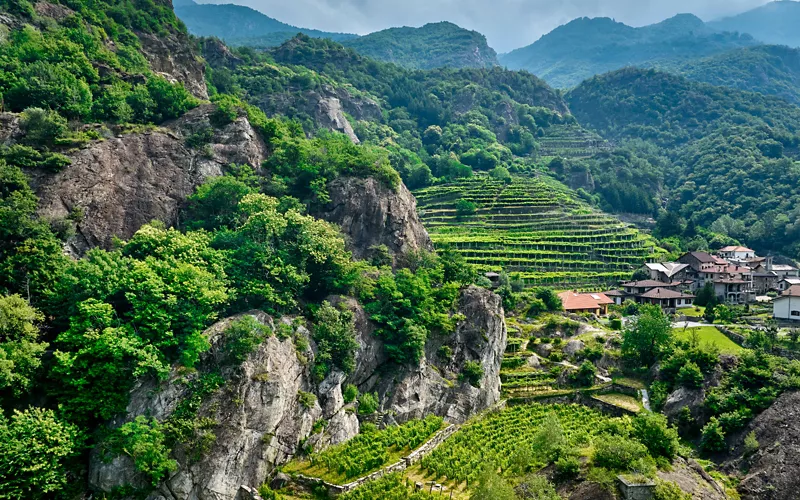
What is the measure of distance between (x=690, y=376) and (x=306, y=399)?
28827mm

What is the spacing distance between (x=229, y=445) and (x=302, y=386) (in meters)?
6.35

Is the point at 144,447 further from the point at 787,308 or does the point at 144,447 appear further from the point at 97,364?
the point at 787,308


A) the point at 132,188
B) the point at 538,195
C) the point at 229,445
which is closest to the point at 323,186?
the point at 132,188

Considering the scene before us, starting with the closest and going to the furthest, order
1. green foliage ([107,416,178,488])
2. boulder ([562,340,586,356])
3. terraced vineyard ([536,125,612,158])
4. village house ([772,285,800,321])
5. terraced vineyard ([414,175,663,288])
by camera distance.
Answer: green foliage ([107,416,178,488])
boulder ([562,340,586,356])
village house ([772,285,800,321])
terraced vineyard ([414,175,663,288])
terraced vineyard ([536,125,612,158])

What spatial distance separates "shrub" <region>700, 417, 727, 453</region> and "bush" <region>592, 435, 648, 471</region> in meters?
11.7

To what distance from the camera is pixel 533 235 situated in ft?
253

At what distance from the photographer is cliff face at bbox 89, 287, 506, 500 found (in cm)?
2939

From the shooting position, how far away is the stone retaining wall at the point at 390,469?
30.3 meters

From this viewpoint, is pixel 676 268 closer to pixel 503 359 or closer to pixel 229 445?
pixel 503 359

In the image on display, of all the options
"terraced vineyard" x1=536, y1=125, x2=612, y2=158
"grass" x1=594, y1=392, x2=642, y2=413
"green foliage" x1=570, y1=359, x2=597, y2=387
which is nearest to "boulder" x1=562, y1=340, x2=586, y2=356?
"green foliage" x1=570, y1=359, x2=597, y2=387

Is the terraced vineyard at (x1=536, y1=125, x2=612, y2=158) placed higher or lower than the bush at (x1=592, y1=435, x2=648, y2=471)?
higher

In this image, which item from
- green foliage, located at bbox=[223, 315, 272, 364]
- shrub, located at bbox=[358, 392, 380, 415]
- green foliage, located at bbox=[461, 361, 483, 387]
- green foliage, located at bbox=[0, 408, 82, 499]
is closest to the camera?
green foliage, located at bbox=[0, 408, 82, 499]

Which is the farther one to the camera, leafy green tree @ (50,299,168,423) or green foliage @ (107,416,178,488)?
leafy green tree @ (50,299,168,423)

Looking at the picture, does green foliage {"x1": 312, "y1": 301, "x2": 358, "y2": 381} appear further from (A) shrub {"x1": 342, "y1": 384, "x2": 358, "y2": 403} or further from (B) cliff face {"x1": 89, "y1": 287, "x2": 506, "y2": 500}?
(A) shrub {"x1": 342, "y1": 384, "x2": 358, "y2": 403}
